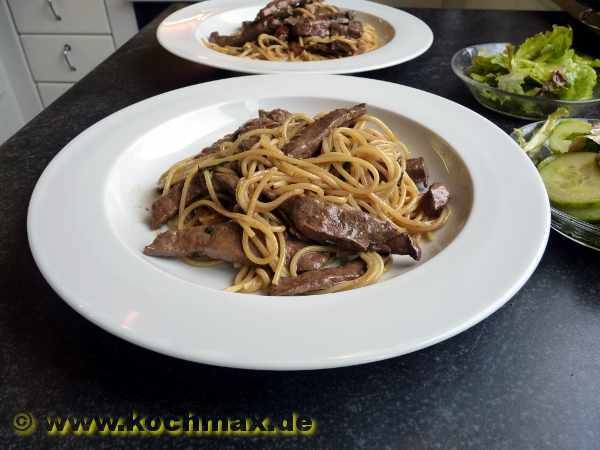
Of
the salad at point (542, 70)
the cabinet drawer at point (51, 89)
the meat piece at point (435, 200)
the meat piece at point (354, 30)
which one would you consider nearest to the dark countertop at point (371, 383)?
the meat piece at point (435, 200)

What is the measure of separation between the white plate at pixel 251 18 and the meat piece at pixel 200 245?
1.27m

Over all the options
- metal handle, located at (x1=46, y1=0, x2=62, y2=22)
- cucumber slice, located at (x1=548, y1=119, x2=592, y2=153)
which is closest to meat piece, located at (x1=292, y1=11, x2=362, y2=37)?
cucumber slice, located at (x1=548, y1=119, x2=592, y2=153)

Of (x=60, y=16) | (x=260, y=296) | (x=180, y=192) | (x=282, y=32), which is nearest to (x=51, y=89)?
(x=60, y=16)

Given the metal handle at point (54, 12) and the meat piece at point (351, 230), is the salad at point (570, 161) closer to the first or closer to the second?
the meat piece at point (351, 230)

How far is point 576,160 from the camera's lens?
69.5 inches

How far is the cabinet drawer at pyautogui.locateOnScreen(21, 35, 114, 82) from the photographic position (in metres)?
5.55

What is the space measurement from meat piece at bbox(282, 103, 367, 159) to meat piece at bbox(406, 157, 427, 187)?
1.00 ft

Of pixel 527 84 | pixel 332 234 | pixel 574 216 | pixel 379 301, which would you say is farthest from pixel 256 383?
pixel 527 84

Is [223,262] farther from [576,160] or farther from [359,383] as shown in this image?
[576,160]

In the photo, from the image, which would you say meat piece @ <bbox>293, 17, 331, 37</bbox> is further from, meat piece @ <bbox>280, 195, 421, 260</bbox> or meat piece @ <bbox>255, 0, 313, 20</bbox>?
meat piece @ <bbox>280, 195, 421, 260</bbox>

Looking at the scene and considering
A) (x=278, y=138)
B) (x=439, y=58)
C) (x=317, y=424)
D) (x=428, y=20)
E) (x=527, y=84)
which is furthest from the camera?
(x=428, y=20)

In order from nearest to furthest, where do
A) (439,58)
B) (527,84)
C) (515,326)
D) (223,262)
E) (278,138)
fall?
(515,326) → (223,262) → (278,138) → (527,84) → (439,58)

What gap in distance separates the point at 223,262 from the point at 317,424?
2.38 feet

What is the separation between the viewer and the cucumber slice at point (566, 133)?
1.84m
